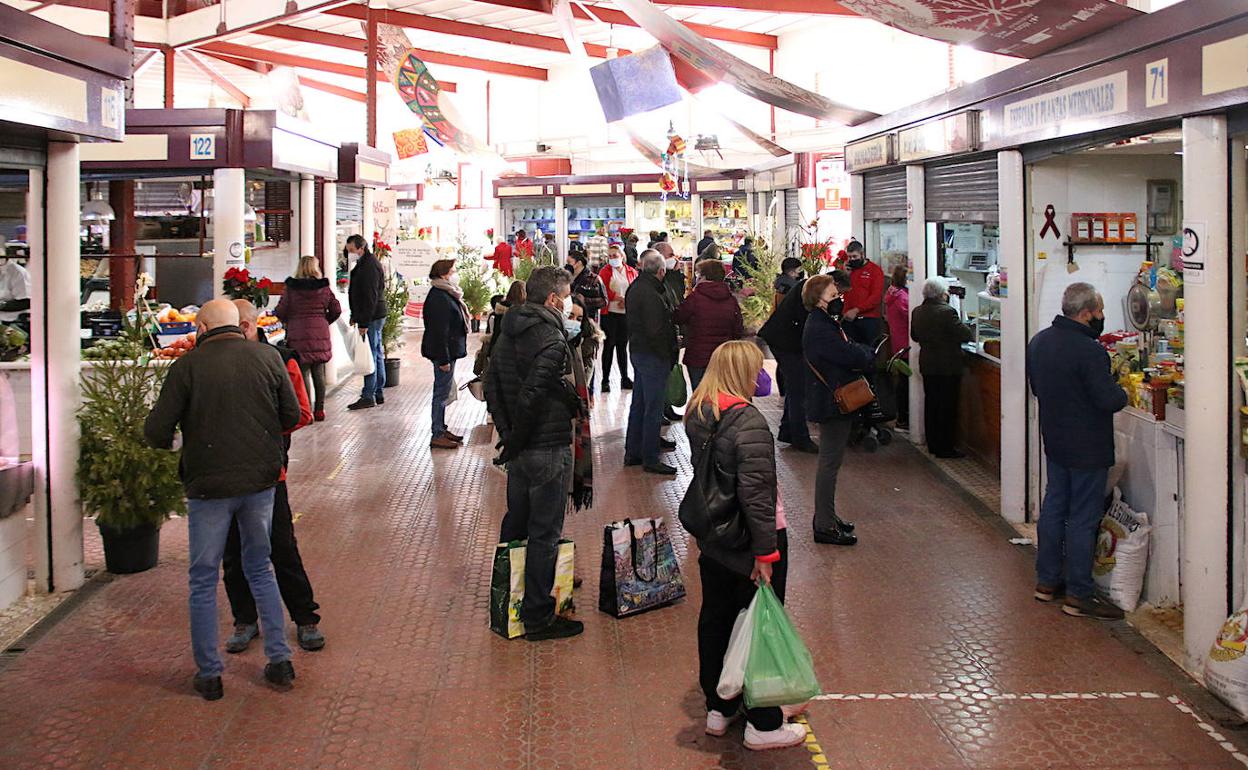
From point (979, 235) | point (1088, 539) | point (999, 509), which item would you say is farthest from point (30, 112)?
point (979, 235)

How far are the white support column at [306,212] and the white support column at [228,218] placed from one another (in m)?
1.76

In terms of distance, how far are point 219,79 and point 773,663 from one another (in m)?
23.5

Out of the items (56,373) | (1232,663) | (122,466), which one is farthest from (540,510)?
(1232,663)

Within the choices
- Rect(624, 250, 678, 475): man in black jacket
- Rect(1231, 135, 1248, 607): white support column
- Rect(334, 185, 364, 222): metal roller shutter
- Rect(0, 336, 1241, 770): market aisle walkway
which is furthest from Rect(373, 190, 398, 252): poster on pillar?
Rect(1231, 135, 1248, 607): white support column

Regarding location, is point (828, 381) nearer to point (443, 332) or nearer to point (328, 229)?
point (443, 332)

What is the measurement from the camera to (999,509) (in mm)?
7230

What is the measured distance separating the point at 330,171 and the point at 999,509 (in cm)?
821

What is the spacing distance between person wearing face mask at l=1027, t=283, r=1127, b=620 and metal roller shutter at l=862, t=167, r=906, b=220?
4523mm

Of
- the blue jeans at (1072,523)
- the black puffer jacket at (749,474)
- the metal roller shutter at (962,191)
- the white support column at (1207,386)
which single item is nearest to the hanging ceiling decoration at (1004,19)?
the white support column at (1207,386)

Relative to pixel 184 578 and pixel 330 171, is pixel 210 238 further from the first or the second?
Answer: pixel 184 578

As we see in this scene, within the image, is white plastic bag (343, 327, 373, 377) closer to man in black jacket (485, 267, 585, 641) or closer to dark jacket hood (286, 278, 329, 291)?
dark jacket hood (286, 278, 329, 291)

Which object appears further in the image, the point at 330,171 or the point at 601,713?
the point at 330,171

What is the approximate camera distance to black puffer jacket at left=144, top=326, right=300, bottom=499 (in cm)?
429

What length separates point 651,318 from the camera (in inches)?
319
